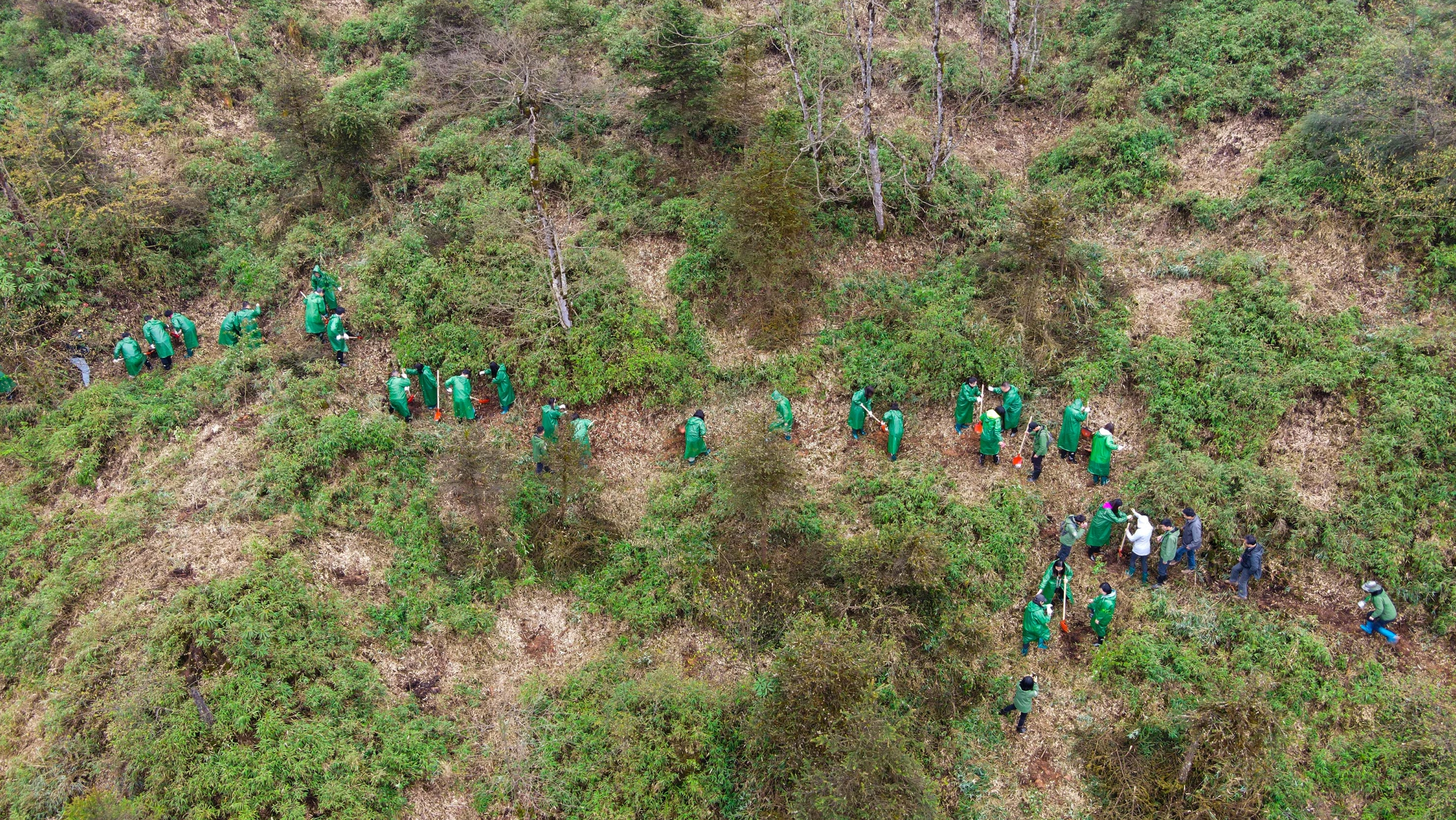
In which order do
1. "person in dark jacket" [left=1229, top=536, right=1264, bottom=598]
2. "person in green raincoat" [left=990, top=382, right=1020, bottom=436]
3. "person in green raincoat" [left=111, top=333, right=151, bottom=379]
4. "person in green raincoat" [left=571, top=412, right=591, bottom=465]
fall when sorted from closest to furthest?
"person in dark jacket" [left=1229, top=536, right=1264, bottom=598] → "person in green raincoat" [left=571, top=412, right=591, bottom=465] → "person in green raincoat" [left=990, top=382, right=1020, bottom=436] → "person in green raincoat" [left=111, top=333, right=151, bottom=379]

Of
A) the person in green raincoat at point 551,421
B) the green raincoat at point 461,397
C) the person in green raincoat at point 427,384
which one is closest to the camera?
the person in green raincoat at point 551,421

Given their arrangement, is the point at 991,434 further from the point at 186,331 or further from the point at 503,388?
the point at 186,331

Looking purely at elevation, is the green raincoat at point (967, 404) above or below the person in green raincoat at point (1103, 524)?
above

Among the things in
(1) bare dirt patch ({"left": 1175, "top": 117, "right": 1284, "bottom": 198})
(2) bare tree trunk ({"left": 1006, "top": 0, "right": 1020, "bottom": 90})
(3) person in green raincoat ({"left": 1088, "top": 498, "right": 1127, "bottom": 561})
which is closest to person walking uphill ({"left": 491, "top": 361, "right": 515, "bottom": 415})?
(3) person in green raincoat ({"left": 1088, "top": 498, "right": 1127, "bottom": 561})

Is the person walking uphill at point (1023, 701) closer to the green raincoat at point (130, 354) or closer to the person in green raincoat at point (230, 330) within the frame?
the person in green raincoat at point (230, 330)

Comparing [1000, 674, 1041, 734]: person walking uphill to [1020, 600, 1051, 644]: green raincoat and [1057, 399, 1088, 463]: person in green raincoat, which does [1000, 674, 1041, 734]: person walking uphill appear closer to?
[1020, 600, 1051, 644]: green raincoat

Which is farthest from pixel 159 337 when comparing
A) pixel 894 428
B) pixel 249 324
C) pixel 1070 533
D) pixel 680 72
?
pixel 1070 533

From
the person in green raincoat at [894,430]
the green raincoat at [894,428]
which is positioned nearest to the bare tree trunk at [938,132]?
the person in green raincoat at [894,430]
